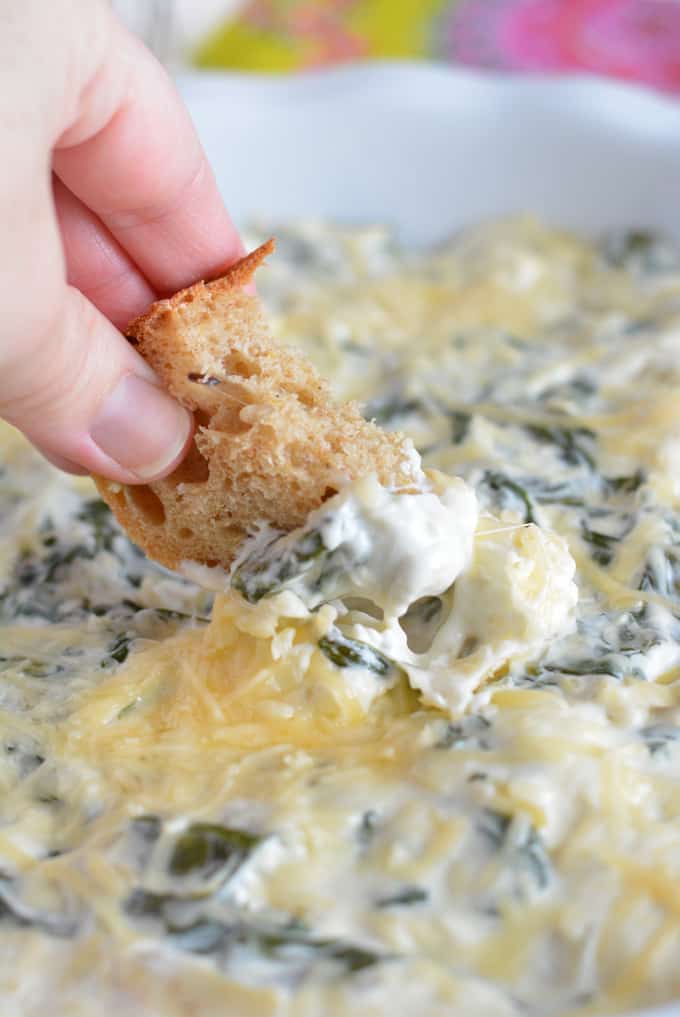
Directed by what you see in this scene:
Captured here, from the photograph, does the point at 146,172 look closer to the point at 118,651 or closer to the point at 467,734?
the point at 118,651

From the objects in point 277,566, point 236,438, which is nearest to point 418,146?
point 236,438

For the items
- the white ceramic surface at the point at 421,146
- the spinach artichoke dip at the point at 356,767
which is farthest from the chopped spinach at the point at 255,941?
the white ceramic surface at the point at 421,146

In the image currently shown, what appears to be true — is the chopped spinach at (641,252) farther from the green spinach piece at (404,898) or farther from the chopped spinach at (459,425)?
the green spinach piece at (404,898)

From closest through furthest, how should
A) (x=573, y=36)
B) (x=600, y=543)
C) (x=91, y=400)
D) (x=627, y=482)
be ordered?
(x=91, y=400)
(x=600, y=543)
(x=627, y=482)
(x=573, y=36)

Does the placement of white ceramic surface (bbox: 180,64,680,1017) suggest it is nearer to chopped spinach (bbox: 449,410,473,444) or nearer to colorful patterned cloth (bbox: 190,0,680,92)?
colorful patterned cloth (bbox: 190,0,680,92)

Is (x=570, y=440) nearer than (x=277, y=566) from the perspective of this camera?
Result: No

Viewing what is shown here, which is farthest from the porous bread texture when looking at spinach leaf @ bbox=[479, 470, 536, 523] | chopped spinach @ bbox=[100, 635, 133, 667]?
spinach leaf @ bbox=[479, 470, 536, 523]

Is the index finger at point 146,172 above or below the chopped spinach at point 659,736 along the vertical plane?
above

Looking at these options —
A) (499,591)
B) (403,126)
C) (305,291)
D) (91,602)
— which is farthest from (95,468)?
(403,126)
